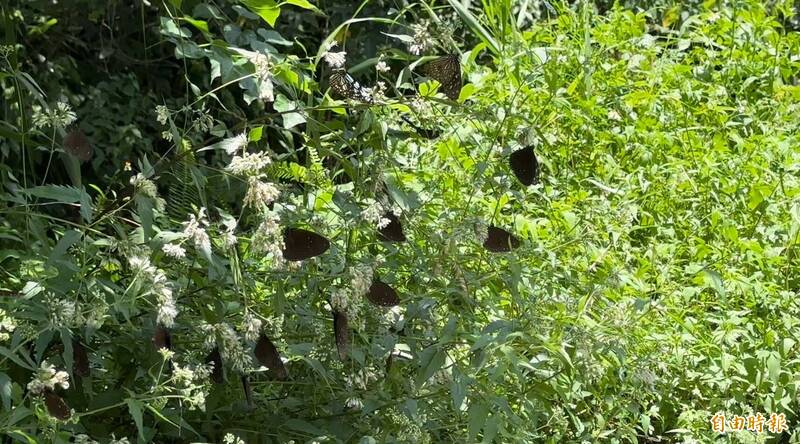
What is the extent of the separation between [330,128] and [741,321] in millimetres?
1212

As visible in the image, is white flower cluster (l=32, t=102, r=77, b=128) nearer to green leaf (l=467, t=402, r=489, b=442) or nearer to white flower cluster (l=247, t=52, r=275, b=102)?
white flower cluster (l=247, t=52, r=275, b=102)

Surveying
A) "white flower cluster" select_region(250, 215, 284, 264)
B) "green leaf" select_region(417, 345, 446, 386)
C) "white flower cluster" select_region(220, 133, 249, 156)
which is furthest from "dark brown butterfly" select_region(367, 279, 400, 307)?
"white flower cluster" select_region(220, 133, 249, 156)

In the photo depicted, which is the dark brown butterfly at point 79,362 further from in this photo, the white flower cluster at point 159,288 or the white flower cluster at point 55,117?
the white flower cluster at point 55,117

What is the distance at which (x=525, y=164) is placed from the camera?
2.14m

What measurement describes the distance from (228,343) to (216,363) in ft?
0.31

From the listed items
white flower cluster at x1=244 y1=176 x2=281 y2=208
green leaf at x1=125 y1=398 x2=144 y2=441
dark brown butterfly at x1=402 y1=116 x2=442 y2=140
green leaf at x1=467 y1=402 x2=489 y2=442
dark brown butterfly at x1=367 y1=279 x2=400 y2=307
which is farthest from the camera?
dark brown butterfly at x1=402 y1=116 x2=442 y2=140

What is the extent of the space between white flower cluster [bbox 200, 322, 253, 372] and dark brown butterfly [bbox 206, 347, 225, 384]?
1.3 inches

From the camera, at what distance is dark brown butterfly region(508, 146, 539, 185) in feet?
7.01

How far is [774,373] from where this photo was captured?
104 inches

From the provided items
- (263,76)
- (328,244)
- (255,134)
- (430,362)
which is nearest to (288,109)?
(255,134)

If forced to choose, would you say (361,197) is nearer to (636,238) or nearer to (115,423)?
(115,423)

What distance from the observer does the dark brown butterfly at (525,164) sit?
214 centimetres

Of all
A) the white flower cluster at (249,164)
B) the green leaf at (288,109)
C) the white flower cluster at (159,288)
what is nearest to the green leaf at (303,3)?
the green leaf at (288,109)

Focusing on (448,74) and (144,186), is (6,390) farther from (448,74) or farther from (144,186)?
(448,74)
